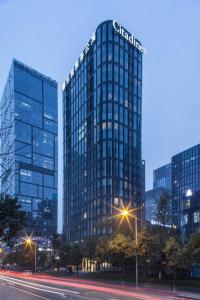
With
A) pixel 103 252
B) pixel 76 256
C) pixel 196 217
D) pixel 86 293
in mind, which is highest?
pixel 196 217

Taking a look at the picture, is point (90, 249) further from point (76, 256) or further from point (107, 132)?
point (107, 132)

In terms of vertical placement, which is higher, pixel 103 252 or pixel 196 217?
pixel 196 217

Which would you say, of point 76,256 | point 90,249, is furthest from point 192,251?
point 76,256

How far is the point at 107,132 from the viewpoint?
157 meters

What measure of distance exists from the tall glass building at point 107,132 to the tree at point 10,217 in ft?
415

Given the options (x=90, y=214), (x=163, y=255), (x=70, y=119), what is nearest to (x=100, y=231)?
(x=90, y=214)

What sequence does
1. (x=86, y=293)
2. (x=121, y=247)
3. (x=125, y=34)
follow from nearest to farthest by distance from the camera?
(x=86, y=293) → (x=121, y=247) → (x=125, y=34)

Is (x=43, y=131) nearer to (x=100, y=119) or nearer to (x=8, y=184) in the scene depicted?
(x=8, y=184)

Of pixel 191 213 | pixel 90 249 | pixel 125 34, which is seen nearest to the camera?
pixel 90 249

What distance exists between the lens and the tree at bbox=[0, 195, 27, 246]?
61.8 feet

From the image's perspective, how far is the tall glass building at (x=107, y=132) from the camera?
508 feet

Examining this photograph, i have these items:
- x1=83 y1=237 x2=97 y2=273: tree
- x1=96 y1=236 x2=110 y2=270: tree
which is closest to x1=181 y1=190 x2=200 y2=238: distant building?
x1=83 y1=237 x2=97 y2=273: tree

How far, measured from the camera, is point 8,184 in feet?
51.1

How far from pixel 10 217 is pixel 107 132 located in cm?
13845
